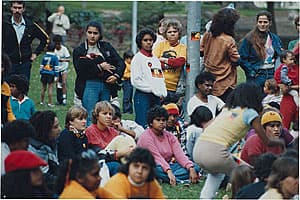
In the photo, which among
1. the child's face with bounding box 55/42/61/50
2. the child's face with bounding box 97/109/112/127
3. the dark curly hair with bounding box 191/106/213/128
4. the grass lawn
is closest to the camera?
the grass lawn

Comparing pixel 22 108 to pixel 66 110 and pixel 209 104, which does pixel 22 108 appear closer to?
pixel 209 104

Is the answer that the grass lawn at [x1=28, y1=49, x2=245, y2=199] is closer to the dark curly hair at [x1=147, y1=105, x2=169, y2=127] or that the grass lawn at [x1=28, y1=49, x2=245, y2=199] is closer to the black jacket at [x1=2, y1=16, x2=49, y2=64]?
the dark curly hair at [x1=147, y1=105, x2=169, y2=127]

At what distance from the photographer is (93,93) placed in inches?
401

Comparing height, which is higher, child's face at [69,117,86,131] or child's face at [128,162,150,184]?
child's face at [69,117,86,131]

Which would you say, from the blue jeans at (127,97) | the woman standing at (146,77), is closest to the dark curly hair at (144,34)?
the woman standing at (146,77)

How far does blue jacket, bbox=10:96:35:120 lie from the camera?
9.35m

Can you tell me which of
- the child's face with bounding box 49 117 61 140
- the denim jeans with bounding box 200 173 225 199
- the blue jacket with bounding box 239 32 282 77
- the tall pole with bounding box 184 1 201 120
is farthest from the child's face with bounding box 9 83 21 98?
the blue jacket with bounding box 239 32 282 77

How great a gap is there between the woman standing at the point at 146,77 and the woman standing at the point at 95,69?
0.76ft

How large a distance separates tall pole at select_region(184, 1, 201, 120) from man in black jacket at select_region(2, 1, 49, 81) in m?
1.99

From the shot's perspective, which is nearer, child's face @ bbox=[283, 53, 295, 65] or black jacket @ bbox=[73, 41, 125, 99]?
child's face @ bbox=[283, 53, 295, 65]

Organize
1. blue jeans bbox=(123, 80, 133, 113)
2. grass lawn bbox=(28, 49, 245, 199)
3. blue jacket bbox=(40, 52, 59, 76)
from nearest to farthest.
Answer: grass lawn bbox=(28, 49, 245, 199)
blue jeans bbox=(123, 80, 133, 113)
blue jacket bbox=(40, 52, 59, 76)

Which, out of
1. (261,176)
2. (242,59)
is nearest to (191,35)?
(242,59)

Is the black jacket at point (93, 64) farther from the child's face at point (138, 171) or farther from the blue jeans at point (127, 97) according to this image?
the blue jeans at point (127, 97)

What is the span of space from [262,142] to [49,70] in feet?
27.4
